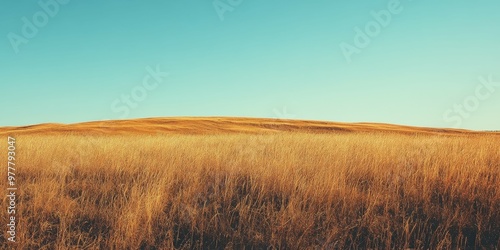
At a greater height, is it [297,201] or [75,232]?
[297,201]

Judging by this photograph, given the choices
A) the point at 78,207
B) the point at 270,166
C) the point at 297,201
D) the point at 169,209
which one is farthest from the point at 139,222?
the point at 270,166

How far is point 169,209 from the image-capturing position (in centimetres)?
Answer: 344

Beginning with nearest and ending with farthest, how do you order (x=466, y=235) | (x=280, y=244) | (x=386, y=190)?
(x=280, y=244), (x=466, y=235), (x=386, y=190)

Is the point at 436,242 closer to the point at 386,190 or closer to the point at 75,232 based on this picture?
the point at 386,190

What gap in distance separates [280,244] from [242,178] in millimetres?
1945

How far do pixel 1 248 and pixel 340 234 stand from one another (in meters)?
3.06

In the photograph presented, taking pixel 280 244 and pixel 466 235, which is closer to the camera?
pixel 280 244

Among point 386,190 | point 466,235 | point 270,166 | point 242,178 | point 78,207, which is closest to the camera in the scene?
point 466,235

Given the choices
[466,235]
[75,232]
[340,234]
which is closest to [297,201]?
[340,234]

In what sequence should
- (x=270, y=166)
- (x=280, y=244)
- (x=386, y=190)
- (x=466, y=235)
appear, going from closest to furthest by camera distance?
(x=280, y=244), (x=466, y=235), (x=386, y=190), (x=270, y=166)

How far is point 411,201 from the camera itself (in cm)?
354

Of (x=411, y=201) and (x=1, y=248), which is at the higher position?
(x=411, y=201)

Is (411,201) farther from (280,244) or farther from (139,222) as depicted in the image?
(139,222)

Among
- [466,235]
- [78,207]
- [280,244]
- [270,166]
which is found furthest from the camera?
[270,166]
